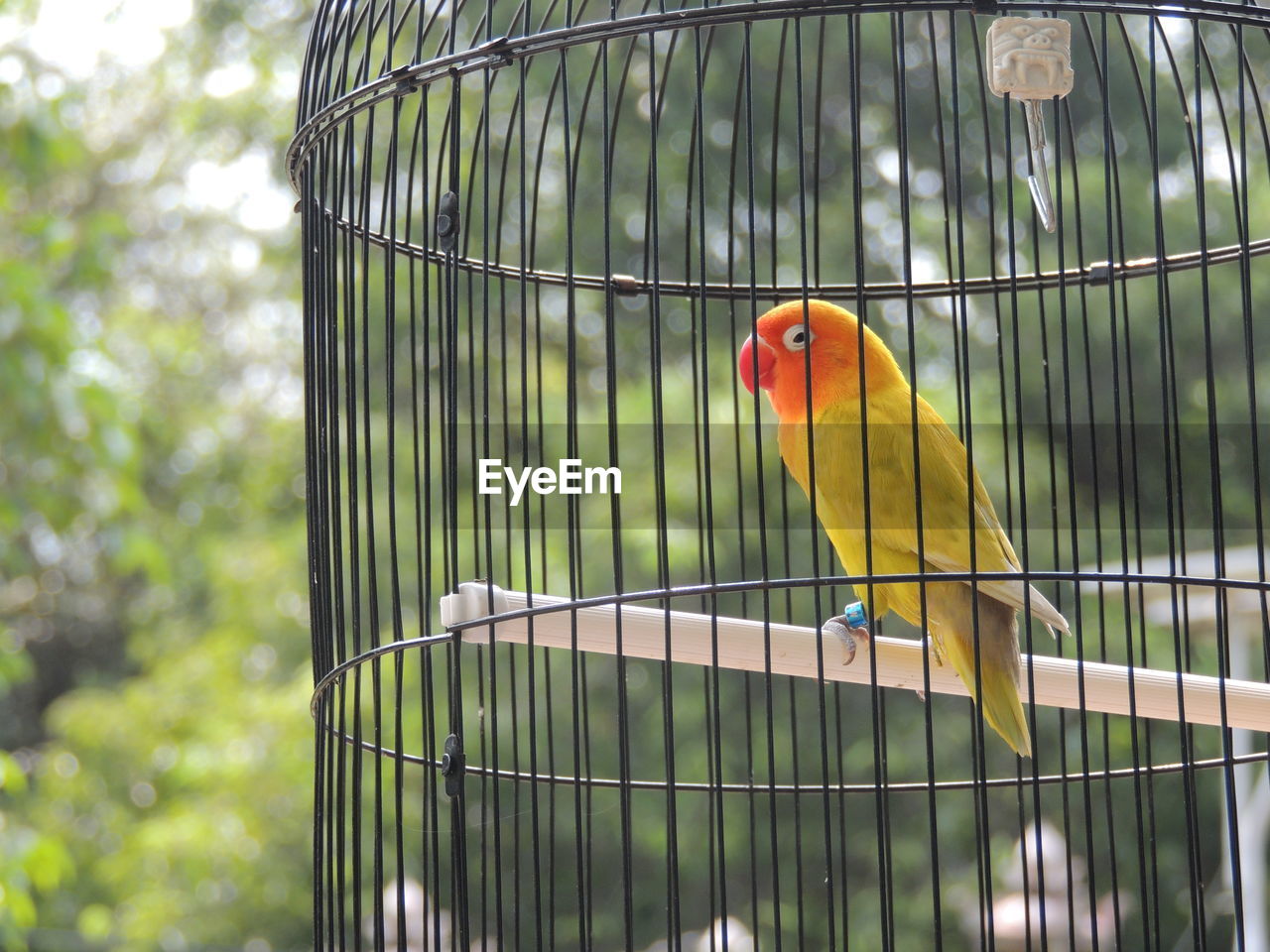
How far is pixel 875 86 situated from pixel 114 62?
6.00 m

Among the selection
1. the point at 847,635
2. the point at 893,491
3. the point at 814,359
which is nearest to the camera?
the point at 847,635

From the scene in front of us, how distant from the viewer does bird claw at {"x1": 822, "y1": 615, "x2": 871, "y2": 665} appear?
1.87 meters

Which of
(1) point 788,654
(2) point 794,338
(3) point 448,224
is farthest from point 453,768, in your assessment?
(2) point 794,338

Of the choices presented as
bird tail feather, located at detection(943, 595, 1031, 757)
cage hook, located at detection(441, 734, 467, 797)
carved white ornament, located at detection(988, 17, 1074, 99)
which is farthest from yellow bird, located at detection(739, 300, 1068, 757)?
cage hook, located at detection(441, 734, 467, 797)

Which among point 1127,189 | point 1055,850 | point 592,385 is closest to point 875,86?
point 1127,189

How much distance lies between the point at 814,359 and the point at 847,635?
497 millimetres

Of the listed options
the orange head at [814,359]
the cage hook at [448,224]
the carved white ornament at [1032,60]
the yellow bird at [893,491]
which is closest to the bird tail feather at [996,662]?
the yellow bird at [893,491]

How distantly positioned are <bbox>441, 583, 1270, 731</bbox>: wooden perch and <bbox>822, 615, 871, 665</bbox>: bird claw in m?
0.01

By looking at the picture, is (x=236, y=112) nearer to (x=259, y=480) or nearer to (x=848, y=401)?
(x=259, y=480)

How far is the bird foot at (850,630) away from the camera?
187 centimetres

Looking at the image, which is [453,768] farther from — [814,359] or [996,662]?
[814,359]

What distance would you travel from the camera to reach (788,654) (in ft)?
5.73

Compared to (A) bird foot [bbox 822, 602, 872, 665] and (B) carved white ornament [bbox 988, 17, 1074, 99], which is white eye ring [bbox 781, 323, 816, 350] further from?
(B) carved white ornament [bbox 988, 17, 1074, 99]

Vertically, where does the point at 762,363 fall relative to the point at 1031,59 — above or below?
below
